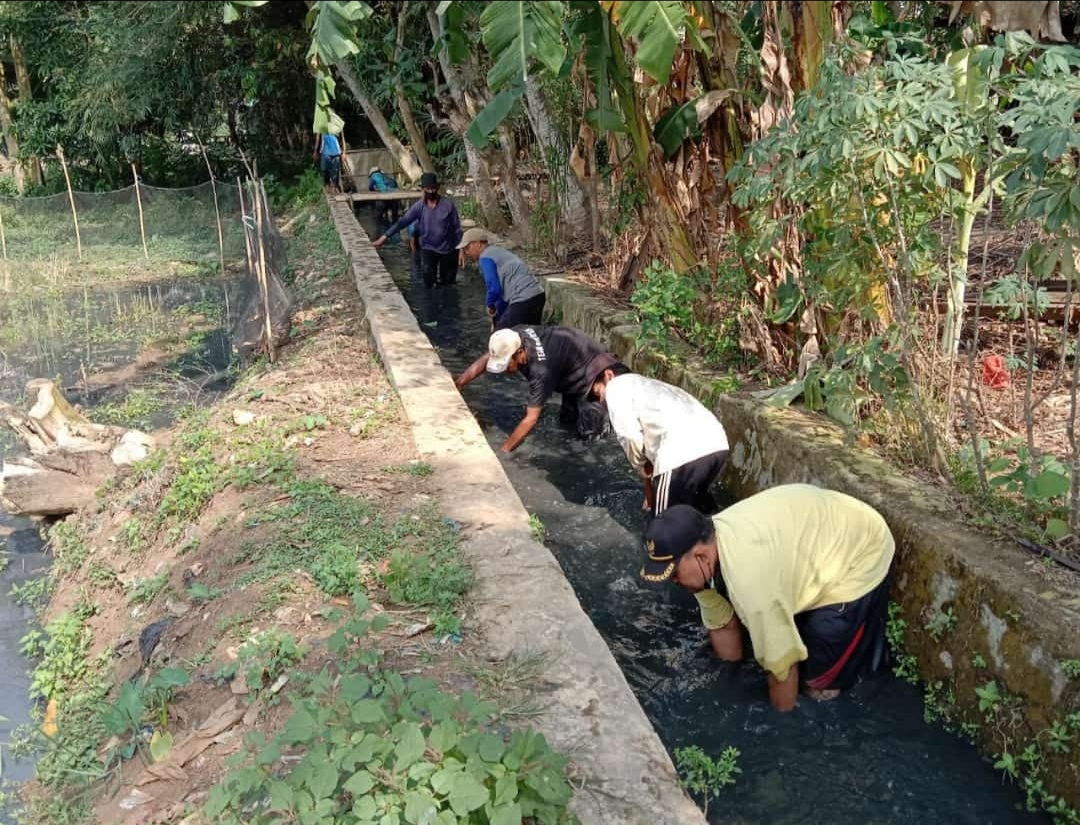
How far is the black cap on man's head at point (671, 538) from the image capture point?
3.46 metres

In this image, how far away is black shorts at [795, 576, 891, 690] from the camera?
3699 mm

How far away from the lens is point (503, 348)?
5.85 metres

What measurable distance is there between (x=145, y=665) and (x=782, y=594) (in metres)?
2.82

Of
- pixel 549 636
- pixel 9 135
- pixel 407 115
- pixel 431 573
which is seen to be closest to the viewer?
pixel 549 636

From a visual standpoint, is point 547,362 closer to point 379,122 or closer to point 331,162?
point 379,122

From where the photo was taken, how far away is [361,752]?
239 centimetres

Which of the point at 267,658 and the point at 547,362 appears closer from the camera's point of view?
the point at 267,658

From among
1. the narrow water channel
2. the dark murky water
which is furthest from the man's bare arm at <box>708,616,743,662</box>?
the dark murky water

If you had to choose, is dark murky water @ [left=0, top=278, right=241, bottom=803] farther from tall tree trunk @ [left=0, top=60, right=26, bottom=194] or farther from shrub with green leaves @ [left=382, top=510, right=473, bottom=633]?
tall tree trunk @ [left=0, top=60, right=26, bottom=194]

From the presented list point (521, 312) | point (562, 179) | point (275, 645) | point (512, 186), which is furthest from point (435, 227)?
point (275, 645)

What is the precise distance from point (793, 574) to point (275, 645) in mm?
2055

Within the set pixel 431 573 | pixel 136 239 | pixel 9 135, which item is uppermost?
pixel 9 135

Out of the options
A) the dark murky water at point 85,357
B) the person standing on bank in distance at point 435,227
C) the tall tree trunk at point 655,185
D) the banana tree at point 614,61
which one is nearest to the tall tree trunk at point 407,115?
the person standing on bank in distance at point 435,227

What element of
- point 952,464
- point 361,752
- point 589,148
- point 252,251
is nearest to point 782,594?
point 952,464
